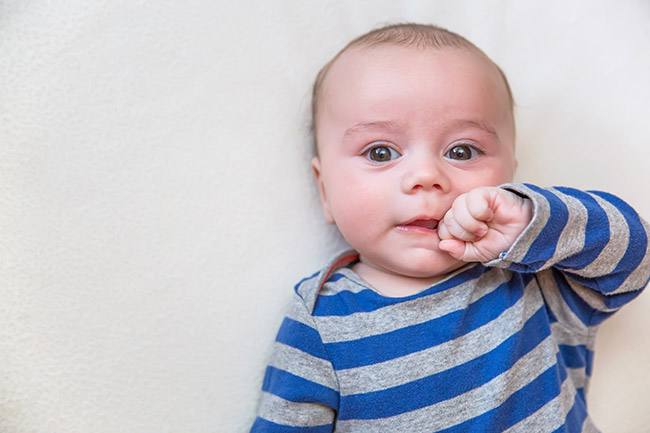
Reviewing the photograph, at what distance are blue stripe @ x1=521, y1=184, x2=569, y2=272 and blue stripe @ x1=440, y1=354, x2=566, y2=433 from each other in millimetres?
211

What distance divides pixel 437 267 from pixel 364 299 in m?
0.13

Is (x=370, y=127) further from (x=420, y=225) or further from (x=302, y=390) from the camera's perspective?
(x=302, y=390)

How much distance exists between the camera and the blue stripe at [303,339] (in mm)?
946

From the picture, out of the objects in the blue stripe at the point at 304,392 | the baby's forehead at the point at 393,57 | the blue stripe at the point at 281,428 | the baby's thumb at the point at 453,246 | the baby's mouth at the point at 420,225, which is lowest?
the blue stripe at the point at 281,428

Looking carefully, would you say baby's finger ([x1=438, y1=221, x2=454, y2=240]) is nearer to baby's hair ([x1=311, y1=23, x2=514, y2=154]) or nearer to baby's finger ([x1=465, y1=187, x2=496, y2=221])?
baby's finger ([x1=465, y1=187, x2=496, y2=221])

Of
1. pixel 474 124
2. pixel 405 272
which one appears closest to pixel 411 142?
pixel 474 124

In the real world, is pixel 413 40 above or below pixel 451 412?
above

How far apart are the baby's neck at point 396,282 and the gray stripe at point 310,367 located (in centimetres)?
17

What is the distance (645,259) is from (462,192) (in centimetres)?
33

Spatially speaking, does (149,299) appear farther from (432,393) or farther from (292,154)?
(432,393)

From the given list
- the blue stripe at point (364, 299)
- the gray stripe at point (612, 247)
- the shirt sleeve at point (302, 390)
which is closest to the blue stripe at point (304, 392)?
the shirt sleeve at point (302, 390)

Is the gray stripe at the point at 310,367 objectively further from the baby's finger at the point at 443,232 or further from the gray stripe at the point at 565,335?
the gray stripe at the point at 565,335

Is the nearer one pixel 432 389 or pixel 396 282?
pixel 432 389

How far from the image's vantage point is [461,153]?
967mm
